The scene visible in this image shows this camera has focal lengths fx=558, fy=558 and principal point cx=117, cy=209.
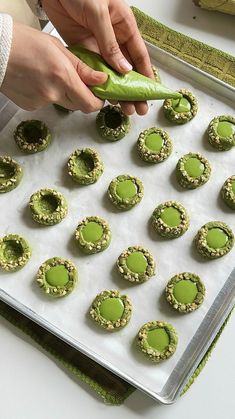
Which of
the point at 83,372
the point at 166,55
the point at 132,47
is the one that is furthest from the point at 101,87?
the point at 83,372

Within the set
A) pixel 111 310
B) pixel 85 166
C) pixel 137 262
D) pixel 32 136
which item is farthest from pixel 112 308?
pixel 32 136

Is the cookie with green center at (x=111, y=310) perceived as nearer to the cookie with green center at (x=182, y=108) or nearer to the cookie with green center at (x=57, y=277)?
the cookie with green center at (x=57, y=277)

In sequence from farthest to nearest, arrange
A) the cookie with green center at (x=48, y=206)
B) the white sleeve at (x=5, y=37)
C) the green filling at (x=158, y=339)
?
the cookie with green center at (x=48, y=206) → the green filling at (x=158, y=339) → the white sleeve at (x=5, y=37)

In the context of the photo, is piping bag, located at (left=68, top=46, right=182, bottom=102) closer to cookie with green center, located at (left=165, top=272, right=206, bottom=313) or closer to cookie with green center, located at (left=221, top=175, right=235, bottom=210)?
cookie with green center, located at (left=221, top=175, right=235, bottom=210)

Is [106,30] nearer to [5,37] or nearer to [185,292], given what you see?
[5,37]

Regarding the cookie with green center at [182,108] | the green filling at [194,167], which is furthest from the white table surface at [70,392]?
the cookie with green center at [182,108]

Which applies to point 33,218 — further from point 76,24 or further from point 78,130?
point 76,24
